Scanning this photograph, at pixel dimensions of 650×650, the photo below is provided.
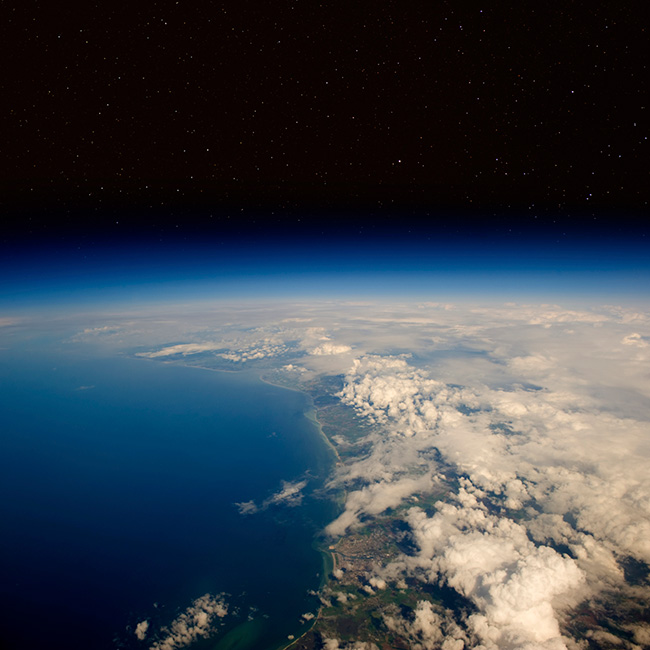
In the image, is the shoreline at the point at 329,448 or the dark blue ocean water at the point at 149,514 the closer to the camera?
the shoreline at the point at 329,448

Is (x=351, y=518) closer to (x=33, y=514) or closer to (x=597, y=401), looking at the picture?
(x=33, y=514)

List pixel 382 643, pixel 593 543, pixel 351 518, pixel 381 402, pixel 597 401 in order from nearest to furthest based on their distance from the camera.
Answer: pixel 382 643 < pixel 593 543 < pixel 351 518 < pixel 597 401 < pixel 381 402

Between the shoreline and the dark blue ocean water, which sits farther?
the dark blue ocean water

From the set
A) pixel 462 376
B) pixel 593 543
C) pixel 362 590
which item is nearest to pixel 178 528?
pixel 362 590

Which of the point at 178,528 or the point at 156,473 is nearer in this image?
the point at 178,528

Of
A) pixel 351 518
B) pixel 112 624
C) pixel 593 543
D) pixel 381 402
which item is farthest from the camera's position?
pixel 381 402

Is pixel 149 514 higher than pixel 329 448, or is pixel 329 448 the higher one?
pixel 329 448

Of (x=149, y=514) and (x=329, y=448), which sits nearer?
(x=149, y=514)

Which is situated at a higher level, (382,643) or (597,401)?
(597,401)
